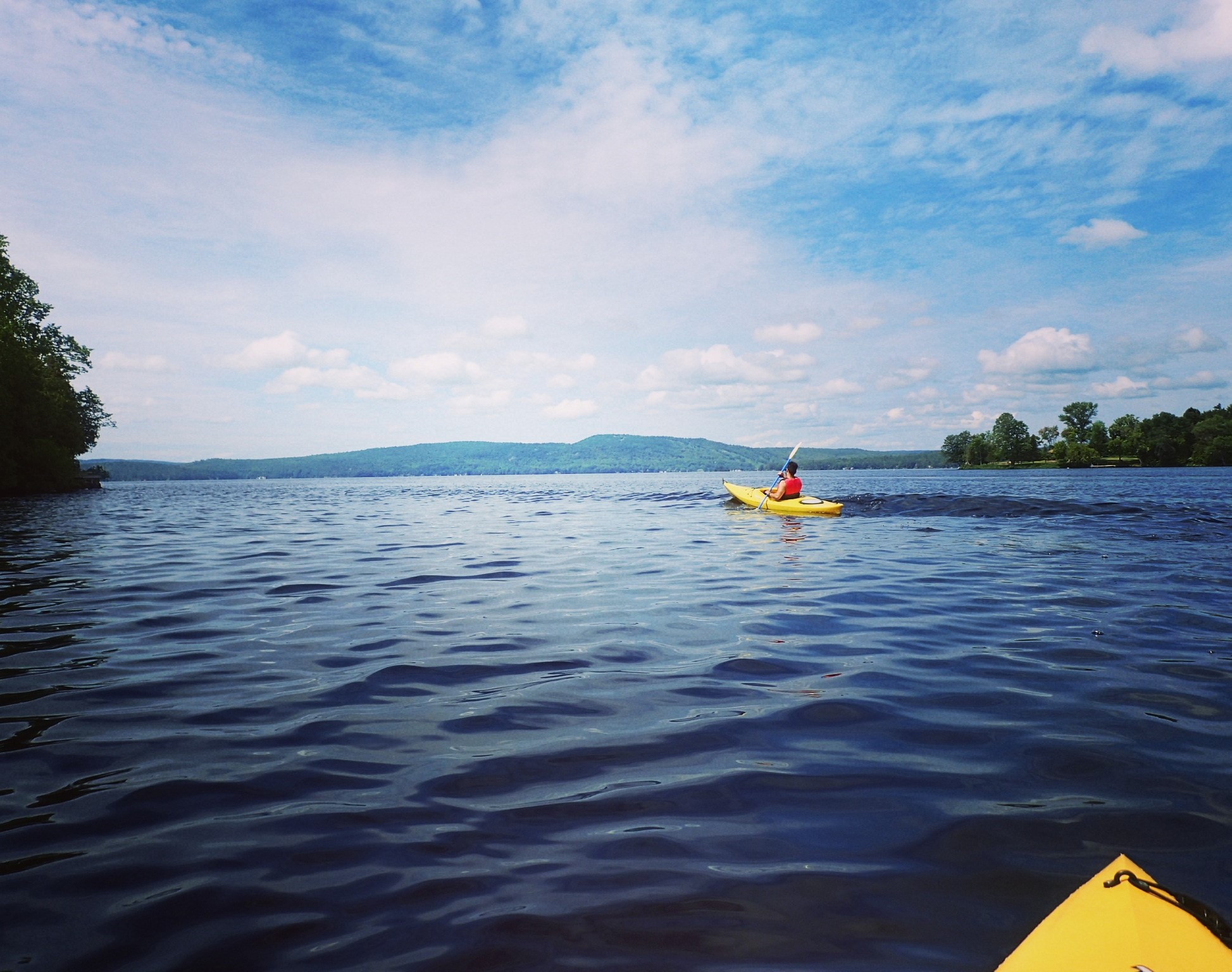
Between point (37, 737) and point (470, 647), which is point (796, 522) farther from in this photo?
point (37, 737)

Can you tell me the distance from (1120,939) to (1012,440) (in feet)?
528

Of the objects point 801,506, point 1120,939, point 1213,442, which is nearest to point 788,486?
point 801,506

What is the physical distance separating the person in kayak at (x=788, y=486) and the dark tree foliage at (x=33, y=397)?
141 ft

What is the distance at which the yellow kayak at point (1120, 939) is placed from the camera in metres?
2.31

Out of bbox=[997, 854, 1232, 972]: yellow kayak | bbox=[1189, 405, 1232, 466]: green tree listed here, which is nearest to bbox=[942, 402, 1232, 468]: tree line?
bbox=[1189, 405, 1232, 466]: green tree

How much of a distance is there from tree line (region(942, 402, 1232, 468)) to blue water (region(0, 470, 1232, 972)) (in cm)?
13424

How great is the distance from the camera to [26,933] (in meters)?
2.74

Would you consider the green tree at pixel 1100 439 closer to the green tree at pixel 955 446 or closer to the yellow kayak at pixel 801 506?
the green tree at pixel 955 446

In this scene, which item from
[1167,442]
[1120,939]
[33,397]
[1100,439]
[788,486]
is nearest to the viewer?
[1120,939]

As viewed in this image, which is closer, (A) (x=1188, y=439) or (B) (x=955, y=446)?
(A) (x=1188, y=439)

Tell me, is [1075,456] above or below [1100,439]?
below

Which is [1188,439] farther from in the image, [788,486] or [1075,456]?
[788,486]

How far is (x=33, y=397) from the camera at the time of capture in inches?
1673

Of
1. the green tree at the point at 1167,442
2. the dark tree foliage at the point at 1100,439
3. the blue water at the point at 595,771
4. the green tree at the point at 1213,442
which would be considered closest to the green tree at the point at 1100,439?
the dark tree foliage at the point at 1100,439
